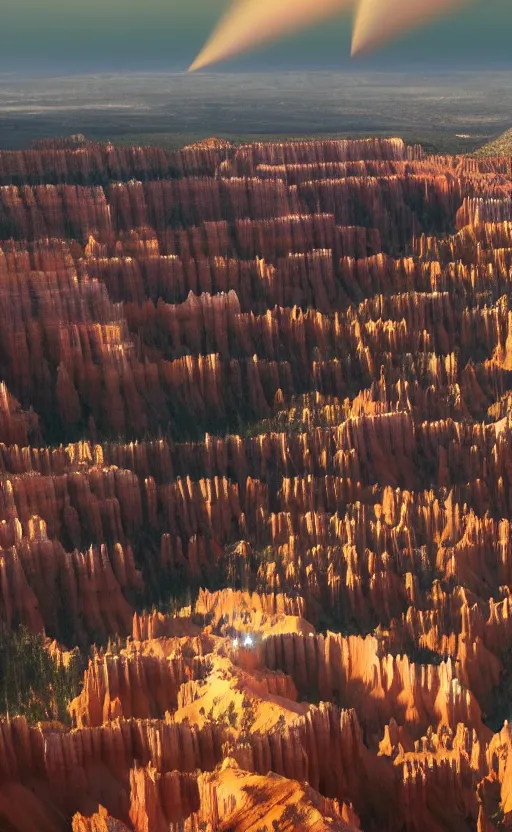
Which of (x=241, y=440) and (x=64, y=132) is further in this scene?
(x=64, y=132)

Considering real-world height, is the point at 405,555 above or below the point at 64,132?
below

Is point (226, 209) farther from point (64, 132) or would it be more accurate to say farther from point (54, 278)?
point (64, 132)

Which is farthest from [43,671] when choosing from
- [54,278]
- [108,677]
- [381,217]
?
[381,217]

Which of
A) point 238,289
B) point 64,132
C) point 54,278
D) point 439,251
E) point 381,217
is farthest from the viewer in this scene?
point 64,132

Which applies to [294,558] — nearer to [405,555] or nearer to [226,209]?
[405,555]

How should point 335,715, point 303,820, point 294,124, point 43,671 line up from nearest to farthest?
point 303,820 < point 335,715 < point 43,671 < point 294,124

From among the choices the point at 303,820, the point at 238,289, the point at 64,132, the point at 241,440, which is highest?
the point at 64,132
